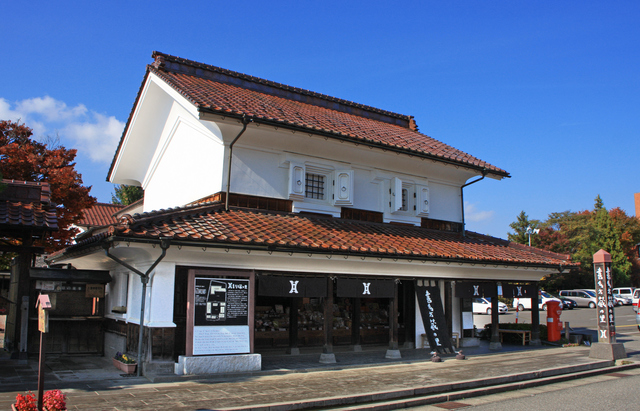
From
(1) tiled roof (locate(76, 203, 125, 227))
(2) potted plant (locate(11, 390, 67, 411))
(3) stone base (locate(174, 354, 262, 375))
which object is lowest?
(3) stone base (locate(174, 354, 262, 375))

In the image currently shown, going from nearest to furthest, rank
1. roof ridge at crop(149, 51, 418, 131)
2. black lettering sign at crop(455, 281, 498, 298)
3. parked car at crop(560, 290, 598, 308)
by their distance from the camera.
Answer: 1. black lettering sign at crop(455, 281, 498, 298)
2. roof ridge at crop(149, 51, 418, 131)
3. parked car at crop(560, 290, 598, 308)

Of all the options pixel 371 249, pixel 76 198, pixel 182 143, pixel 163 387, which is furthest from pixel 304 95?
pixel 163 387

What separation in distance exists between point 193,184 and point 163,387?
704cm

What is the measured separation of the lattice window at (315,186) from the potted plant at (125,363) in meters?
6.86

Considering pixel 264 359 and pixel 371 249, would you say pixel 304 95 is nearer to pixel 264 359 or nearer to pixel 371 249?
pixel 371 249

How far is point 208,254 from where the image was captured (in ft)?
36.1

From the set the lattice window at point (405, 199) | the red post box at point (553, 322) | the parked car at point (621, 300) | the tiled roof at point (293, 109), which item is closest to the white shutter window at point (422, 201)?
the lattice window at point (405, 199)

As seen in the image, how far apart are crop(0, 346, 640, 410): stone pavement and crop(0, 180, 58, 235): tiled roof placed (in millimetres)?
3132

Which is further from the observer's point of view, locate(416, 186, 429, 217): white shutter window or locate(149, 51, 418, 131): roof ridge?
locate(416, 186, 429, 217): white shutter window

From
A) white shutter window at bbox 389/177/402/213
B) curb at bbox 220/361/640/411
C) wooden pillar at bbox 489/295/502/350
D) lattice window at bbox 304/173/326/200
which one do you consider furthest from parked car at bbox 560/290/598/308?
lattice window at bbox 304/173/326/200

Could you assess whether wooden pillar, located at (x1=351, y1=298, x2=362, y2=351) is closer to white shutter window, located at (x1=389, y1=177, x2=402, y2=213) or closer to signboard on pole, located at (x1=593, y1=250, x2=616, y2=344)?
white shutter window, located at (x1=389, y1=177, x2=402, y2=213)

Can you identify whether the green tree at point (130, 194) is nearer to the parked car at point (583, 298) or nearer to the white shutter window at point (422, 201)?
the white shutter window at point (422, 201)

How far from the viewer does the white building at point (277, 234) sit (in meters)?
10.8

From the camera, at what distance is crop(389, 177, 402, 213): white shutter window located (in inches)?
625
